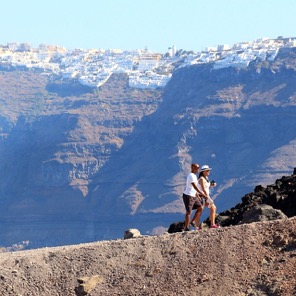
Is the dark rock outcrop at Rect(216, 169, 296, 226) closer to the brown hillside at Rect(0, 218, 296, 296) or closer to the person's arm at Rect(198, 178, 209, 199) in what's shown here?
the person's arm at Rect(198, 178, 209, 199)

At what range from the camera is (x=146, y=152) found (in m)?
176

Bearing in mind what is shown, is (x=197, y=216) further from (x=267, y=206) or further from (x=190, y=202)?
(x=267, y=206)

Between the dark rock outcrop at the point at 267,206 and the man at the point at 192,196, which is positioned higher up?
the man at the point at 192,196

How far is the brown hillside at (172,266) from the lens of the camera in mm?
15320

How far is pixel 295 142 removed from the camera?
152 metres

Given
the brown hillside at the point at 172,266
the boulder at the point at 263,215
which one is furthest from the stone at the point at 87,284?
the boulder at the point at 263,215

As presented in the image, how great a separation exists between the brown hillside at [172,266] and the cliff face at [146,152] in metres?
119

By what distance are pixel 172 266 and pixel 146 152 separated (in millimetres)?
160316

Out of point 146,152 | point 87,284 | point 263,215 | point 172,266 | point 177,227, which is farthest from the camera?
point 146,152

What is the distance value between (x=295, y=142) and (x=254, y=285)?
139 metres

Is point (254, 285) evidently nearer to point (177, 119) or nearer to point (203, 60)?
point (177, 119)

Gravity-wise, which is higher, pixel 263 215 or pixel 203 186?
pixel 203 186

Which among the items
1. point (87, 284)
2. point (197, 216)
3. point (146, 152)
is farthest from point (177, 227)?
point (146, 152)

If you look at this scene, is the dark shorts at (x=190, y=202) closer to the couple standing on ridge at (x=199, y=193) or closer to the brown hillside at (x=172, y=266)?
the couple standing on ridge at (x=199, y=193)
